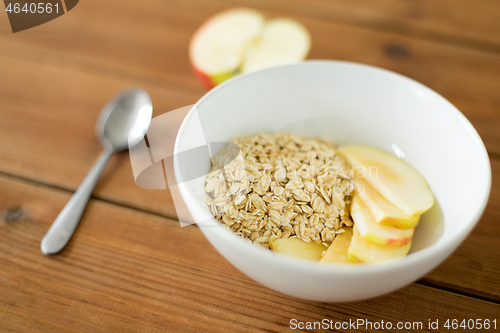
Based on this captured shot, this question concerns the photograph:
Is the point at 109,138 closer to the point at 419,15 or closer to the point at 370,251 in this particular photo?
the point at 370,251

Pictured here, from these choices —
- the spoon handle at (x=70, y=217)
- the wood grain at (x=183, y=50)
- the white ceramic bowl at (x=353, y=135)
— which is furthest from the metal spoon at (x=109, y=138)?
the white ceramic bowl at (x=353, y=135)

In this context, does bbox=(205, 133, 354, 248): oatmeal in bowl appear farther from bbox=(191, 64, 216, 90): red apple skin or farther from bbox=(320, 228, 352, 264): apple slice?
bbox=(191, 64, 216, 90): red apple skin

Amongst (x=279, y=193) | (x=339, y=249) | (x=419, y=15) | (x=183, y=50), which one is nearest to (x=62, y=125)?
(x=183, y=50)

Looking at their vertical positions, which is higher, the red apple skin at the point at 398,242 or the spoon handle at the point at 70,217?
the red apple skin at the point at 398,242

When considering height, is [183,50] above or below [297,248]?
above

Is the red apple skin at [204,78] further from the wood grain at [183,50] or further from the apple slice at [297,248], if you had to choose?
the apple slice at [297,248]

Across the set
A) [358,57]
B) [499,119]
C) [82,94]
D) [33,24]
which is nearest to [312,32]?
[358,57]
